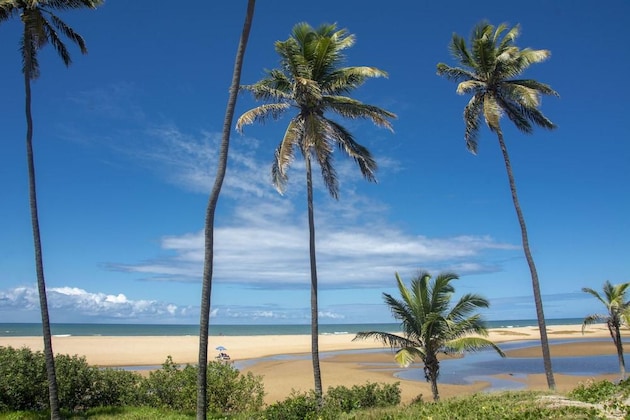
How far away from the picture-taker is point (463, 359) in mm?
40250

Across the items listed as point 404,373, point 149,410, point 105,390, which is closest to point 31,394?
point 105,390

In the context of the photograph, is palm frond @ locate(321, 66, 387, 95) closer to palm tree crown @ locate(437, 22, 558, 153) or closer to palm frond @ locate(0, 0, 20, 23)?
palm tree crown @ locate(437, 22, 558, 153)

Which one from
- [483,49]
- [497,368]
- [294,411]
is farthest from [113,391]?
[497,368]

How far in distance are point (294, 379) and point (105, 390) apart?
15358 millimetres

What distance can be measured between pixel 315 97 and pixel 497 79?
28.0 feet

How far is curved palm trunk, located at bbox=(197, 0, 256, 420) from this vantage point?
11.2 m

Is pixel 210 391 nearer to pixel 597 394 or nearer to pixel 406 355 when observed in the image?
pixel 406 355

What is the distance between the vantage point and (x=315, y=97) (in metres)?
15.5

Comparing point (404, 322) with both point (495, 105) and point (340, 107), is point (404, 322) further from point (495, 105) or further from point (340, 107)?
point (495, 105)

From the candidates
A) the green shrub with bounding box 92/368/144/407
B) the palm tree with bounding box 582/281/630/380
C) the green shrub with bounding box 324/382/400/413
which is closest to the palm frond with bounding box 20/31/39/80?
the green shrub with bounding box 92/368/144/407

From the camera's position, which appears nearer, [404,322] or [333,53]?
[333,53]

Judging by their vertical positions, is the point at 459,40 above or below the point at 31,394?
above

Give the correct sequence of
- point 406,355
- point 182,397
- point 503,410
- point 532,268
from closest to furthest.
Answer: point 503,410, point 182,397, point 406,355, point 532,268

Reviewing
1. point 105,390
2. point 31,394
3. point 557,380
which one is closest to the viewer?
point 31,394
